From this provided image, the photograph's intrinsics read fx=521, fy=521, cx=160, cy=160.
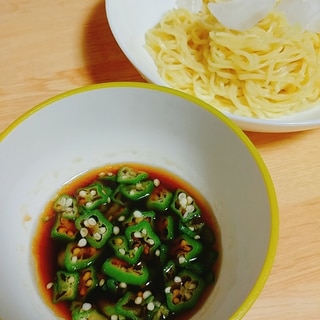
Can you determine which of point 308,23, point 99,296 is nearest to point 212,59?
point 308,23

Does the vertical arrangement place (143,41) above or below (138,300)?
above

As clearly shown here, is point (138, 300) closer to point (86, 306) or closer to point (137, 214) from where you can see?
point (86, 306)

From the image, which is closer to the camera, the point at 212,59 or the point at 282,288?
the point at 282,288

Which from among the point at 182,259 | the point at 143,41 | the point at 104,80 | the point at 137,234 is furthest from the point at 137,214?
the point at 143,41

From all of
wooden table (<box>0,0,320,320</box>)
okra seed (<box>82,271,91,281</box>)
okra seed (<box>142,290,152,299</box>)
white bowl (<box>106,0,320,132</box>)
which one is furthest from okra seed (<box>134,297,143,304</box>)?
white bowl (<box>106,0,320,132</box>)

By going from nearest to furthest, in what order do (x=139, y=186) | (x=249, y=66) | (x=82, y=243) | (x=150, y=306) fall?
1. (x=150, y=306)
2. (x=82, y=243)
3. (x=139, y=186)
4. (x=249, y=66)

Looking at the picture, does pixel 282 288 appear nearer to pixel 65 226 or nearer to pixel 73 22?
pixel 65 226
